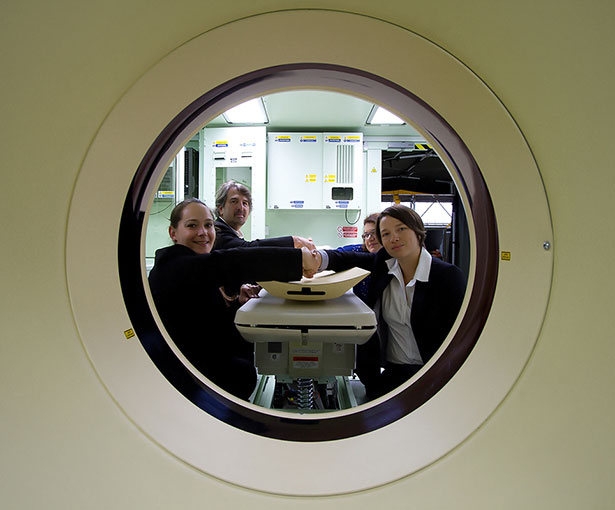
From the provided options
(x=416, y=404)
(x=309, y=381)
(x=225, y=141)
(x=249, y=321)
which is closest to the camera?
(x=416, y=404)

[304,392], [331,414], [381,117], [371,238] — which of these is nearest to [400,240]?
[371,238]

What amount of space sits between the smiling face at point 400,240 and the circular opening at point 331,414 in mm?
824

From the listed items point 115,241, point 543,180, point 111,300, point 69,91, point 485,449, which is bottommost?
point 485,449

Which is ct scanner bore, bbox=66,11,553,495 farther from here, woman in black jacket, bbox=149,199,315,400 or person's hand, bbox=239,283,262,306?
person's hand, bbox=239,283,262,306

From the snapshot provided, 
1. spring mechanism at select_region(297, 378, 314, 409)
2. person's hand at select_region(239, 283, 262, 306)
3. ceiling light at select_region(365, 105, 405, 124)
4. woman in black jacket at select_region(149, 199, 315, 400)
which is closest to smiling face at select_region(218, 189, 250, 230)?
person's hand at select_region(239, 283, 262, 306)

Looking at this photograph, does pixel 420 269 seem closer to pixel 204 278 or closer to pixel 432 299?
pixel 432 299

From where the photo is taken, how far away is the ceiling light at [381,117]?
2844 mm

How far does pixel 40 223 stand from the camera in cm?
55

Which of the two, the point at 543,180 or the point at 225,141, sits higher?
the point at 225,141

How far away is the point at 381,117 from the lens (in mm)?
2973

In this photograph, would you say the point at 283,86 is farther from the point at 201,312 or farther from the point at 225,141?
the point at 225,141

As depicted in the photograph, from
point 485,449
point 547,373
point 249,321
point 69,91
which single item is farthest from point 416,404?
point 69,91

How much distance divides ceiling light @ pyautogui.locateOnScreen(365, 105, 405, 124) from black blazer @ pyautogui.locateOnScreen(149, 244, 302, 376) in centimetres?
235

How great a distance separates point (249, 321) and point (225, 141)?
8.44 feet
